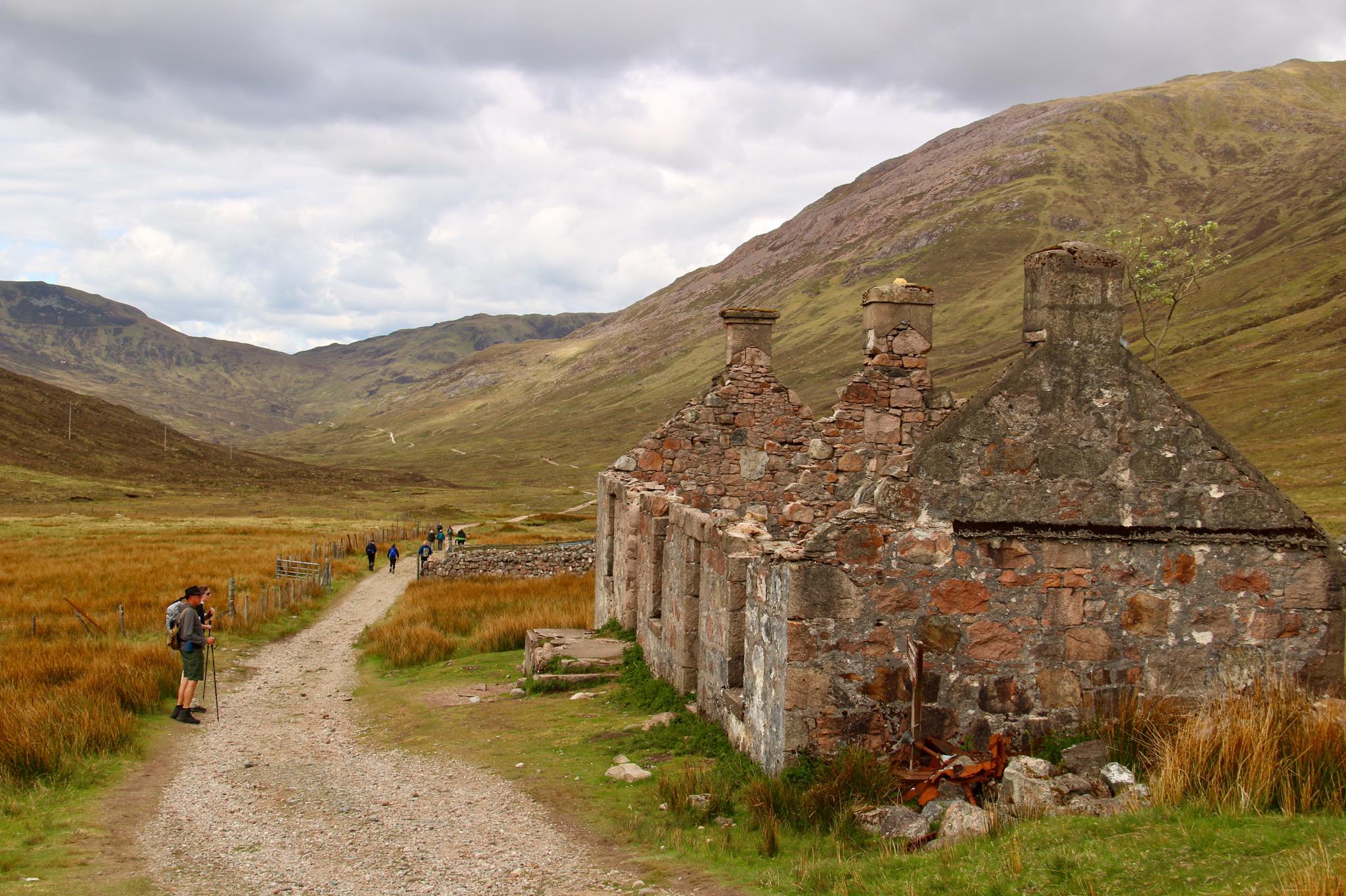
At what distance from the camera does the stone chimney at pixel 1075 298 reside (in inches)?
313

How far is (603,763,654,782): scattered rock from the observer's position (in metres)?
8.54

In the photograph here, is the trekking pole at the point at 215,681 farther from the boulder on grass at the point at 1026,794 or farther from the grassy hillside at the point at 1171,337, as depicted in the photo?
the grassy hillside at the point at 1171,337

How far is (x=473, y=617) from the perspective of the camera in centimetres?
1948

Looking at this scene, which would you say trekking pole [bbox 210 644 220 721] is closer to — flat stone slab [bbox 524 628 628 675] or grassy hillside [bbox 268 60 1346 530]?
flat stone slab [bbox 524 628 628 675]

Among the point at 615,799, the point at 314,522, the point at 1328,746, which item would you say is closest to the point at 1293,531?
the point at 1328,746

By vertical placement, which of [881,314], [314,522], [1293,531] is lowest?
[314,522]

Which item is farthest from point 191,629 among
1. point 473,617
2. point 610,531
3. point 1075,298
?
point 1075,298

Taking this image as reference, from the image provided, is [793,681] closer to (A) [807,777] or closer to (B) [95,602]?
(A) [807,777]

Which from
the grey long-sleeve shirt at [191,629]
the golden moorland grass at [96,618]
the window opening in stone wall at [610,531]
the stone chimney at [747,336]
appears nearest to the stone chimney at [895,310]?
the stone chimney at [747,336]

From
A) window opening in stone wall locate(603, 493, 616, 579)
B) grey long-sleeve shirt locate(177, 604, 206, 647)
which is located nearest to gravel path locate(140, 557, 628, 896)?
grey long-sleeve shirt locate(177, 604, 206, 647)

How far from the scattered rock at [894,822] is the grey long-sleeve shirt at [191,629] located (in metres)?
8.88

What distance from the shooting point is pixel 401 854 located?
7.22 m

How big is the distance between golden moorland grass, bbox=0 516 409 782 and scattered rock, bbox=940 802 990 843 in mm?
7815

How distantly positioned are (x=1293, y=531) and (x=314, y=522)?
57.7 metres
